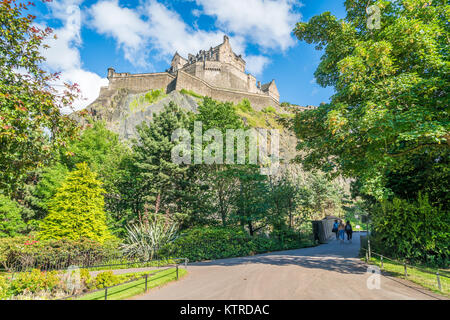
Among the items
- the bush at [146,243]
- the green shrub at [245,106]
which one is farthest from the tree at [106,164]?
the green shrub at [245,106]

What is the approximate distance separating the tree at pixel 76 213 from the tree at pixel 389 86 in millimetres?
14389

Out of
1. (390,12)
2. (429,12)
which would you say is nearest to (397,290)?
(429,12)

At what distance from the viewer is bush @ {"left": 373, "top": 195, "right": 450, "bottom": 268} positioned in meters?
9.68

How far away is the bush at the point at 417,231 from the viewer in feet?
31.8

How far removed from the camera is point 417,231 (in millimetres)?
9984

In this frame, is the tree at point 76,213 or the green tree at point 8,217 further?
the green tree at point 8,217

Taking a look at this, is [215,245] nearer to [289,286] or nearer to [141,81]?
[289,286]

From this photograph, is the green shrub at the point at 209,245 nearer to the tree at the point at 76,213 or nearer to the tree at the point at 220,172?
the tree at the point at 220,172

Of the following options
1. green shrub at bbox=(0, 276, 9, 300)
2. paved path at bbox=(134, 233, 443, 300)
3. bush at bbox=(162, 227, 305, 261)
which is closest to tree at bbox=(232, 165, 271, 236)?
bush at bbox=(162, 227, 305, 261)

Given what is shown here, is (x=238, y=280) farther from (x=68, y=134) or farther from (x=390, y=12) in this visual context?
(x=390, y=12)

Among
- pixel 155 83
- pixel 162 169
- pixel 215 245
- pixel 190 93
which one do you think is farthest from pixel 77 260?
pixel 155 83

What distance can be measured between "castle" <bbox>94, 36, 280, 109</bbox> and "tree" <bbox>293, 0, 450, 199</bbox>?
49199 millimetres

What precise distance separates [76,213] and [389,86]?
17.9 m

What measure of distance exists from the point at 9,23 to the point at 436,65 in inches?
495
